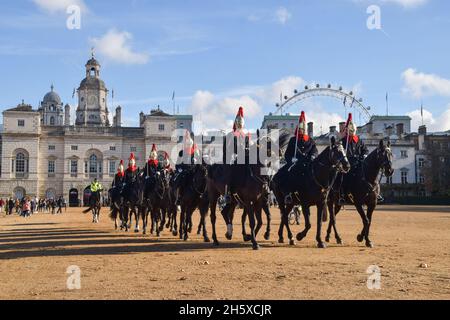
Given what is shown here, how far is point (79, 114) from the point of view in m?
115

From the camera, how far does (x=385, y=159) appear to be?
14945 mm

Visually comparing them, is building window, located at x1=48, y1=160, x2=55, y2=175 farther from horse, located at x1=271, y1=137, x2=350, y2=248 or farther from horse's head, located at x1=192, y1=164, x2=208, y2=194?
horse, located at x1=271, y1=137, x2=350, y2=248

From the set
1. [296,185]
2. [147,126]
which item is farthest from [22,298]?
[147,126]

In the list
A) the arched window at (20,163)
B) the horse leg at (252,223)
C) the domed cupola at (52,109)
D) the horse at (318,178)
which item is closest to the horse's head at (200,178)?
the horse leg at (252,223)

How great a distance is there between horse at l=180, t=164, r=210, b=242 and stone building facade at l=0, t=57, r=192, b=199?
73901 mm

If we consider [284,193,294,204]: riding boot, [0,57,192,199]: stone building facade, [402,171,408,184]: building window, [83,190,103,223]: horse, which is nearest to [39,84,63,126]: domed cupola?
[0,57,192,199]: stone building facade

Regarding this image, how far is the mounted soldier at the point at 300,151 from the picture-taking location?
15.3 meters

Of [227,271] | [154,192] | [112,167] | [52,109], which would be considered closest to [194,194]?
[154,192]

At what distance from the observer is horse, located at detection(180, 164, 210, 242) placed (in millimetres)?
17125

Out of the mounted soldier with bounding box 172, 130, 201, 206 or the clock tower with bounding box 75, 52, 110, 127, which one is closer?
the mounted soldier with bounding box 172, 130, 201, 206

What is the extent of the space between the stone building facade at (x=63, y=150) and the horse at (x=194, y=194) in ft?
242

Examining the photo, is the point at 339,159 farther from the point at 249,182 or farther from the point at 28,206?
the point at 28,206

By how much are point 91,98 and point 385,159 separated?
106262 mm
